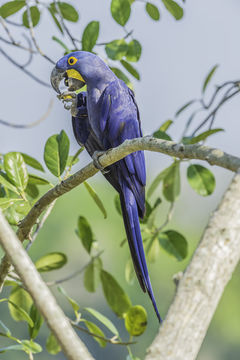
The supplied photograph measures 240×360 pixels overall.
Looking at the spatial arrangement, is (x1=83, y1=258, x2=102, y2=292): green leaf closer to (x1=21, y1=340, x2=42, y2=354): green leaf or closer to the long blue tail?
the long blue tail

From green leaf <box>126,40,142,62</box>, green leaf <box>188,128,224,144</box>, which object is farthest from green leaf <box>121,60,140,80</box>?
green leaf <box>188,128,224,144</box>

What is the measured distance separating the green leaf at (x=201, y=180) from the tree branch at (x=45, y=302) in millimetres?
1288

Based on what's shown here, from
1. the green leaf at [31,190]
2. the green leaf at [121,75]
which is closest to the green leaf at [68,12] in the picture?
the green leaf at [121,75]

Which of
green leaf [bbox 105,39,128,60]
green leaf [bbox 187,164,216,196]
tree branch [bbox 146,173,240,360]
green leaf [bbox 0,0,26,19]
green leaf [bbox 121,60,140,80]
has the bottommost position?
green leaf [bbox 187,164,216,196]

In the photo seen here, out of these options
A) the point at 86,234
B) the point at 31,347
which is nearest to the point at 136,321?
the point at 31,347

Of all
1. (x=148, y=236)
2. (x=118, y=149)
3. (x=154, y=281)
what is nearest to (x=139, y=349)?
(x=154, y=281)

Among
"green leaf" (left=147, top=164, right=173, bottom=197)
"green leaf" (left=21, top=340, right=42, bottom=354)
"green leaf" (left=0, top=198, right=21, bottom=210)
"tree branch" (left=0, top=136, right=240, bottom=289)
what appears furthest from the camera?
"green leaf" (left=147, top=164, right=173, bottom=197)

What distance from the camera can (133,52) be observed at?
1.98 meters

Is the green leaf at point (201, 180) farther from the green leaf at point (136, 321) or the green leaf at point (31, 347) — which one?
the green leaf at point (31, 347)

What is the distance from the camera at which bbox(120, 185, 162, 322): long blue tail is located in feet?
5.40

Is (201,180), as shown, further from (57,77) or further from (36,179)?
(57,77)

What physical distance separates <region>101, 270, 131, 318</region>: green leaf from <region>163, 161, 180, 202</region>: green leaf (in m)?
0.41

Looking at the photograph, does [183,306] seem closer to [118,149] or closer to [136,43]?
[118,149]

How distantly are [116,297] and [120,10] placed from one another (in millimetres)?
1093
